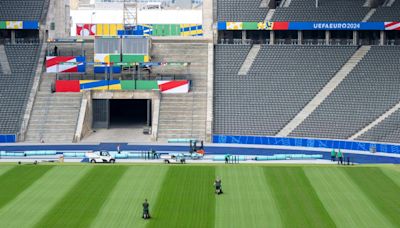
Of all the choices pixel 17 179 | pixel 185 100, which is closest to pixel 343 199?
pixel 17 179

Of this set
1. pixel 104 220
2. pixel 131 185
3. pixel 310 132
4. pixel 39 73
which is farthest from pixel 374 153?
pixel 39 73

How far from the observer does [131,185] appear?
163ft

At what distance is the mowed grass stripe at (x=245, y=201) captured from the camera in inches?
1603

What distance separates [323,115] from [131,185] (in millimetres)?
26831

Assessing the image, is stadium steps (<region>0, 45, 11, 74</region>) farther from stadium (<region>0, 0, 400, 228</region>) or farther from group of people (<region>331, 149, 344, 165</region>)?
group of people (<region>331, 149, 344, 165</region>)

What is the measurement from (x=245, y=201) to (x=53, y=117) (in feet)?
107

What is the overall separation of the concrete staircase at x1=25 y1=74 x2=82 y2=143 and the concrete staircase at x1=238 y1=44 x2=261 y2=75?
17.2 meters

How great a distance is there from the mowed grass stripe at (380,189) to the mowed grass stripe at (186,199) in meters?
10.0

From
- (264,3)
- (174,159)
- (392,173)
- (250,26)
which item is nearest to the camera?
(392,173)

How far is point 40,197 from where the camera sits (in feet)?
152

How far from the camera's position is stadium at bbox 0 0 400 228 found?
44.3m

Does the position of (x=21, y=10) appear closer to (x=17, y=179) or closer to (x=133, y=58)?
(x=133, y=58)

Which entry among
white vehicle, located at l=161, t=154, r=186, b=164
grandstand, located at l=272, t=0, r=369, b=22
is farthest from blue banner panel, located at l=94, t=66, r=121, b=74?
white vehicle, located at l=161, t=154, r=186, b=164

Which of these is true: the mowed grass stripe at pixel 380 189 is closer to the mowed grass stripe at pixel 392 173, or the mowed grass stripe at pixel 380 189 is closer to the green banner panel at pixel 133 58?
the mowed grass stripe at pixel 392 173
